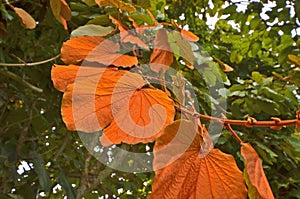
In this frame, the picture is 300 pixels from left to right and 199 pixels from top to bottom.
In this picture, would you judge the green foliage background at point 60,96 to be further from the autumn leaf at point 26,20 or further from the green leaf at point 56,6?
the green leaf at point 56,6

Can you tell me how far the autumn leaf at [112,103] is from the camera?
285mm

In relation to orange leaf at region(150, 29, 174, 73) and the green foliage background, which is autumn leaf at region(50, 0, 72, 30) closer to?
orange leaf at region(150, 29, 174, 73)

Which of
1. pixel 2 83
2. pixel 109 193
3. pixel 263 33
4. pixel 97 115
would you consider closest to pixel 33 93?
pixel 2 83

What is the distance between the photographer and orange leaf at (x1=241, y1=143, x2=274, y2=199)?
0.88ft

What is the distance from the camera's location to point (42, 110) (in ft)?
4.16

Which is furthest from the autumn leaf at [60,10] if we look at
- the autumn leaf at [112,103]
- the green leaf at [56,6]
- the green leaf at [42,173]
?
the green leaf at [42,173]

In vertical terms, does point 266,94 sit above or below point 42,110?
above

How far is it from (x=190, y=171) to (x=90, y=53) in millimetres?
120

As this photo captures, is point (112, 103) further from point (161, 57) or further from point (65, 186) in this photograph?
point (65, 186)

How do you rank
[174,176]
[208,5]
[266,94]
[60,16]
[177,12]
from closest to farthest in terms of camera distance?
[174,176], [60,16], [266,94], [177,12], [208,5]

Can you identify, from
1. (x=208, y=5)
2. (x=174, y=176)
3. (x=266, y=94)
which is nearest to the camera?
(x=174, y=176)

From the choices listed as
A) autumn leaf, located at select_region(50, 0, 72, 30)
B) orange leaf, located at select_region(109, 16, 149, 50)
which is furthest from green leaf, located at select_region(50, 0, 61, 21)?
orange leaf, located at select_region(109, 16, 149, 50)

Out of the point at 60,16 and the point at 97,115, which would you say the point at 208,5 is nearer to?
the point at 60,16

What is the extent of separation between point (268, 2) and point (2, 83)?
73 cm
